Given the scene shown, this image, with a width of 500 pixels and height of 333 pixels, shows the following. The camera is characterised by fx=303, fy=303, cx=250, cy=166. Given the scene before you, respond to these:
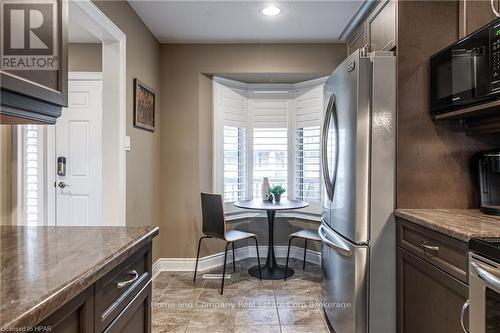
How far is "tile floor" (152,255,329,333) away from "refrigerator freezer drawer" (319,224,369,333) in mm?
284

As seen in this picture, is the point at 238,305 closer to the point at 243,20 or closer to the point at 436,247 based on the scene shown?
the point at 436,247

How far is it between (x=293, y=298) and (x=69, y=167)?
2691 mm

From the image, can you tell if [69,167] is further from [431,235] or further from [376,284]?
[431,235]

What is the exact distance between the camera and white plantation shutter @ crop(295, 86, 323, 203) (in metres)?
3.62

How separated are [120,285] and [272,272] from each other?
8.11 ft

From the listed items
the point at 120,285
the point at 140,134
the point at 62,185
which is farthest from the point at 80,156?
the point at 120,285

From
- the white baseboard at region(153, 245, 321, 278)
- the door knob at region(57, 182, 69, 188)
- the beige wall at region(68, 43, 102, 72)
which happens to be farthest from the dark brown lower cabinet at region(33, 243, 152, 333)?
the beige wall at region(68, 43, 102, 72)

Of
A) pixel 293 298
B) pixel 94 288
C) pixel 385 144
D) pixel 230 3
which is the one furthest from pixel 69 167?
pixel 385 144

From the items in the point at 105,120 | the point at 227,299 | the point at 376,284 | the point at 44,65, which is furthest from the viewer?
the point at 227,299

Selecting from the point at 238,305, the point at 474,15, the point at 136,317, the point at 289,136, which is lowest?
the point at 238,305

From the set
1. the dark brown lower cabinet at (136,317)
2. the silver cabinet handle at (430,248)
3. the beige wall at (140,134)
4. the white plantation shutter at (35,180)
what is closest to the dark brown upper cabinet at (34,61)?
the dark brown lower cabinet at (136,317)

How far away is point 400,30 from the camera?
178 cm

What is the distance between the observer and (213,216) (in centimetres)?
293
